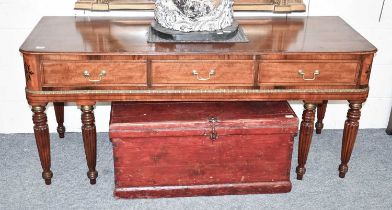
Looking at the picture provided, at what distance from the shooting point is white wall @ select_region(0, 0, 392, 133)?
300 centimetres

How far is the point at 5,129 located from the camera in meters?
3.36

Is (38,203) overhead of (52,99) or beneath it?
beneath

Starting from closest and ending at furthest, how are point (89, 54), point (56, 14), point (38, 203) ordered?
point (89, 54)
point (38, 203)
point (56, 14)

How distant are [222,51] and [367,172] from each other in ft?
4.16

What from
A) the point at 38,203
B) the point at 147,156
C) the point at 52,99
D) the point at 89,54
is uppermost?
the point at 89,54

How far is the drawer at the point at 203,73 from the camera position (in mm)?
2426

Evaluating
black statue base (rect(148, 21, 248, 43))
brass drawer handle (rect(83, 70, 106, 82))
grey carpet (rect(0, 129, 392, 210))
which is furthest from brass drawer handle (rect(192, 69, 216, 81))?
grey carpet (rect(0, 129, 392, 210))

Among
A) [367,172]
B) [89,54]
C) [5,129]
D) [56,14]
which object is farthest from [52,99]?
[367,172]

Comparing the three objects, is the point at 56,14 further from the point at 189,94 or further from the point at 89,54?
the point at 189,94

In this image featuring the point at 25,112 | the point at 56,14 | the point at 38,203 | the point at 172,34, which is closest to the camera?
the point at 172,34

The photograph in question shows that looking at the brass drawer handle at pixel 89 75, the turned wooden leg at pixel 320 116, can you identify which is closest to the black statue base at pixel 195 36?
the brass drawer handle at pixel 89 75

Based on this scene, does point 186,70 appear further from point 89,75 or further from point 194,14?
point 89,75

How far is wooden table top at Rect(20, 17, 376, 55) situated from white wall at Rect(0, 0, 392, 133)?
0.50ft

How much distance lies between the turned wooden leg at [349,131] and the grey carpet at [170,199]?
94mm
